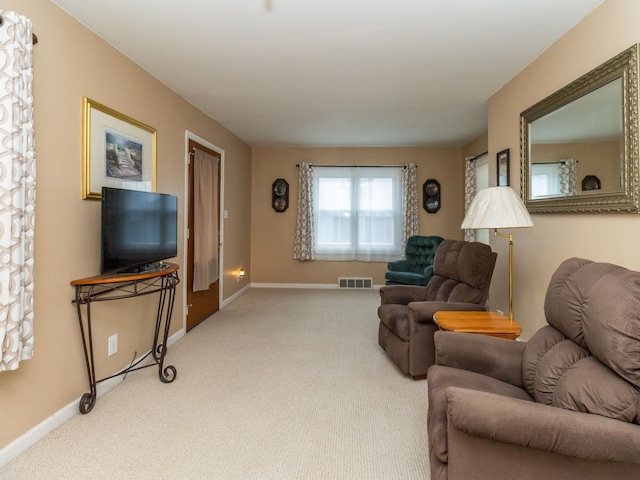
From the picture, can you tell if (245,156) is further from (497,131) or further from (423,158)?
(497,131)

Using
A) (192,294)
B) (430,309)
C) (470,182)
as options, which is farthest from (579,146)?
(192,294)

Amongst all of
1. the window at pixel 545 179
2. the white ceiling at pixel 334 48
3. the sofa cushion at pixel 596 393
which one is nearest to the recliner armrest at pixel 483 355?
the sofa cushion at pixel 596 393

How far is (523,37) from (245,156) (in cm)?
465

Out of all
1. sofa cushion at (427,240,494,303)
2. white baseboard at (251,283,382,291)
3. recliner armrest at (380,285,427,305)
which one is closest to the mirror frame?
sofa cushion at (427,240,494,303)

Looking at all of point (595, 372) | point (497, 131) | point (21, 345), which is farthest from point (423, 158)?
point (21, 345)

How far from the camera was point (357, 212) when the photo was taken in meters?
6.62

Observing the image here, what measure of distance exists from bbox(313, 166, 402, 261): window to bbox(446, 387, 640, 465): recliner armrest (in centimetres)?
543

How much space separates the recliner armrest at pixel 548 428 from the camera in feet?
3.62

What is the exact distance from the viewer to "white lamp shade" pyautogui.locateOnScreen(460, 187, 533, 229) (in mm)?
2250

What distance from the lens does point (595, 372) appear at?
4.30 ft

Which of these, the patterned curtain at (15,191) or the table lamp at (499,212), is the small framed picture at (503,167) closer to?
the table lamp at (499,212)

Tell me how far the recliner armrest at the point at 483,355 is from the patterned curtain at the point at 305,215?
480cm

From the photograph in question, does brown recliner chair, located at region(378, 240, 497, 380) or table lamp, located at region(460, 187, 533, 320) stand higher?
table lamp, located at region(460, 187, 533, 320)

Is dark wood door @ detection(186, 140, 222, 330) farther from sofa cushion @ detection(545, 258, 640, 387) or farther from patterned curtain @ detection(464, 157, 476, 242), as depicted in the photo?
patterned curtain @ detection(464, 157, 476, 242)
